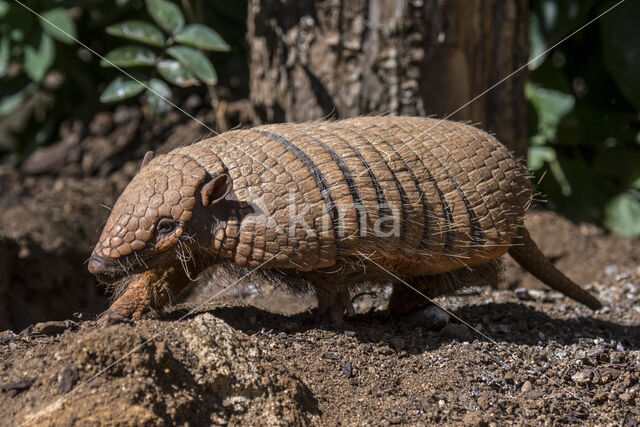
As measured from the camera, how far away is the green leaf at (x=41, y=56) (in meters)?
6.53

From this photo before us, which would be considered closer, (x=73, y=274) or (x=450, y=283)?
(x=450, y=283)

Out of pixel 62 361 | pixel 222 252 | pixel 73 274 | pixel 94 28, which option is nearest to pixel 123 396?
pixel 62 361

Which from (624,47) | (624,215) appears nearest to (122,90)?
(624,47)

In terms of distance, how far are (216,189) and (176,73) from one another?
1.94m

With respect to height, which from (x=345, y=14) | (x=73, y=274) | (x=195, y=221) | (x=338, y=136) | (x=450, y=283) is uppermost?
(x=345, y=14)

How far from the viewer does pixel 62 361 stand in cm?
270

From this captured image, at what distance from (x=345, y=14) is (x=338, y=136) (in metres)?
1.88

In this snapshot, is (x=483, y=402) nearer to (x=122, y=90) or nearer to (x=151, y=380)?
(x=151, y=380)

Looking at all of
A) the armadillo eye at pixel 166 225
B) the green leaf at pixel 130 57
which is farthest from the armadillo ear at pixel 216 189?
the green leaf at pixel 130 57

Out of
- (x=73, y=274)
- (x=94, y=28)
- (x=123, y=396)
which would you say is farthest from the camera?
(x=94, y=28)

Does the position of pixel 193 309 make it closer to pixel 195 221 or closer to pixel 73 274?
pixel 195 221

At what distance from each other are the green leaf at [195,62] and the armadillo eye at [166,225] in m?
1.87

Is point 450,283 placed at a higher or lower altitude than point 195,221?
lower

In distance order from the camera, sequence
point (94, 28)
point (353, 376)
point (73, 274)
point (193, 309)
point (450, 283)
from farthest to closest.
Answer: point (94, 28)
point (73, 274)
point (450, 283)
point (193, 309)
point (353, 376)
